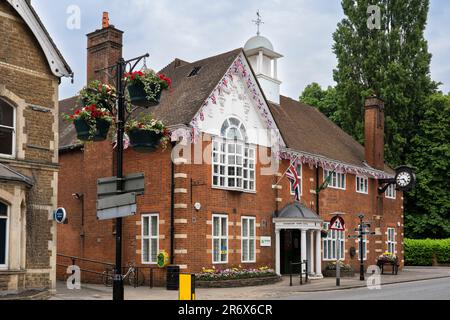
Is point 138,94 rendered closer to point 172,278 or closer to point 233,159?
point 172,278

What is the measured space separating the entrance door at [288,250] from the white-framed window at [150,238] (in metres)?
8.24

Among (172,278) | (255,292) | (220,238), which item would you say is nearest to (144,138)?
(255,292)

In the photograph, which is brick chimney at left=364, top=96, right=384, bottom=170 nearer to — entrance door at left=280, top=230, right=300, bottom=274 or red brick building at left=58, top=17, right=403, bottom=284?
red brick building at left=58, top=17, right=403, bottom=284

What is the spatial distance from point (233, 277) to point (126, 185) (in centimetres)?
1431

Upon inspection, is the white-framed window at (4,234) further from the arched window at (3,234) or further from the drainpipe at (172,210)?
the drainpipe at (172,210)

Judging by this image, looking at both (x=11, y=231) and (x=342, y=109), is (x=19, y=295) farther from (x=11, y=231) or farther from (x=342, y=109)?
(x=342, y=109)

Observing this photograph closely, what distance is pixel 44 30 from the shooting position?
20984 mm

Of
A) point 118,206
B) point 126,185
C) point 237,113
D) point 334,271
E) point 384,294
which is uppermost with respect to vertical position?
point 237,113

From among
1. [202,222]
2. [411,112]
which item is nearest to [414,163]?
[411,112]

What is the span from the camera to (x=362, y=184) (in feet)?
128

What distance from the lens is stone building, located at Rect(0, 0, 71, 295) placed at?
1942cm

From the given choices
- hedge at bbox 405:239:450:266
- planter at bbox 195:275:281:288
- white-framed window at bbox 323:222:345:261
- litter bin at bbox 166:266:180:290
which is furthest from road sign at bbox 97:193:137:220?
hedge at bbox 405:239:450:266

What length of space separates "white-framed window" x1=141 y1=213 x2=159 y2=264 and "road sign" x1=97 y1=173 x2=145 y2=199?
13.3 m
